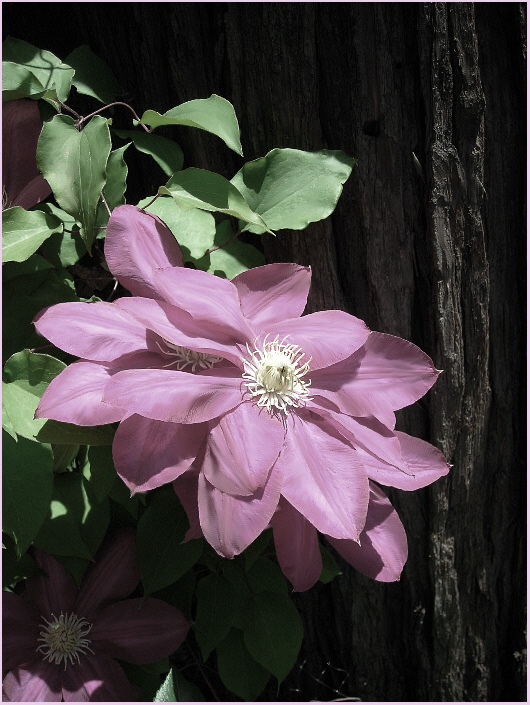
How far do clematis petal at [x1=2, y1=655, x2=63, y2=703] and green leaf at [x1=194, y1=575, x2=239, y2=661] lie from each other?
19 cm

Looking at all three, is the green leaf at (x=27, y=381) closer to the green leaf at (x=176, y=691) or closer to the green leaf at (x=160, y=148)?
the green leaf at (x=160, y=148)

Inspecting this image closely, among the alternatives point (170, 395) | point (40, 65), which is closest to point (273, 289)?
point (170, 395)

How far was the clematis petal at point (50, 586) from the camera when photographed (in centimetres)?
91

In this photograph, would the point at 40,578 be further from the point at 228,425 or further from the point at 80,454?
the point at 228,425

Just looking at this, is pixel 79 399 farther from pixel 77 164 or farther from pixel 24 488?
pixel 77 164

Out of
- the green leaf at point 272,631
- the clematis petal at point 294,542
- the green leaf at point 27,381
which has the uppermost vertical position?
the green leaf at point 27,381

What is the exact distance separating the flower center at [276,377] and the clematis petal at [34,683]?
1.56 feet

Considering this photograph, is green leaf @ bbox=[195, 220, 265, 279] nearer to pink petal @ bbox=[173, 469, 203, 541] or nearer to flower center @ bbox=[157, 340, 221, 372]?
flower center @ bbox=[157, 340, 221, 372]

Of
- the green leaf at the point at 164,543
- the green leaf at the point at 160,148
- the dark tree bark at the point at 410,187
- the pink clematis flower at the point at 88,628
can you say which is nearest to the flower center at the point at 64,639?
the pink clematis flower at the point at 88,628

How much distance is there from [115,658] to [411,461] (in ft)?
1.56

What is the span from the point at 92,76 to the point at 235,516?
0.63 meters

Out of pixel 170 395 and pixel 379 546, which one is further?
pixel 379 546

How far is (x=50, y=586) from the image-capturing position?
0.91 meters

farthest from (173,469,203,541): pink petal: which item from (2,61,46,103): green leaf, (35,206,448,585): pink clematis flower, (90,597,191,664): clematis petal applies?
(2,61,46,103): green leaf
